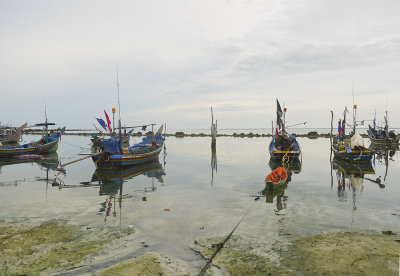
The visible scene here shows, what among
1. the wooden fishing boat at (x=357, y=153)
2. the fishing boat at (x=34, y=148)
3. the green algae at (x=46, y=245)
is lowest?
the green algae at (x=46, y=245)

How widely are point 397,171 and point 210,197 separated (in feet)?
58.8

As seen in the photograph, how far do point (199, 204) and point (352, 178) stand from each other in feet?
42.0

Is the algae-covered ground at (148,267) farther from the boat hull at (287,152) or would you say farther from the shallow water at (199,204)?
the boat hull at (287,152)

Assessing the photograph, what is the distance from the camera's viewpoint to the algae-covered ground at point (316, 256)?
20.0ft

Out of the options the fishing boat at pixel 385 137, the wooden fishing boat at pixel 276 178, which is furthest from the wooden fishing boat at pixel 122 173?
the fishing boat at pixel 385 137

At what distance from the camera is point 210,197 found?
13.9m

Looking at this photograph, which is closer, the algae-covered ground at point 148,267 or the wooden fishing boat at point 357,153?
the algae-covered ground at point 148,267

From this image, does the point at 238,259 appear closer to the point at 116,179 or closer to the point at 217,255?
the point at 217,255

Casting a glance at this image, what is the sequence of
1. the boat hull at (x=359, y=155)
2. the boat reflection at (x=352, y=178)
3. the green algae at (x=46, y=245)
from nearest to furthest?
the green algae at (x=46, y=245), the boat reflection at (x=352, y=178), the boat hull at (x=359, y=155)

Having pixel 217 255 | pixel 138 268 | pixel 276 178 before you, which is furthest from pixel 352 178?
pixel 138 268

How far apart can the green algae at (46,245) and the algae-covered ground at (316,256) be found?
10.9ft

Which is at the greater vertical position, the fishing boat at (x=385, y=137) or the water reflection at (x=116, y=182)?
the fishing boat at (x=385, y=137)

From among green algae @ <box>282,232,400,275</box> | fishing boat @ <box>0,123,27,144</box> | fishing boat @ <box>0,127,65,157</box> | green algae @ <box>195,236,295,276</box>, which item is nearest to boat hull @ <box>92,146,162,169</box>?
green algae @ <box>195,236,295,276</box>

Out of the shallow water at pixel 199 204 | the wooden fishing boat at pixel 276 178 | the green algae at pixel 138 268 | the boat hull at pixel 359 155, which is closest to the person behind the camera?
the green algae at pixel 138 268
